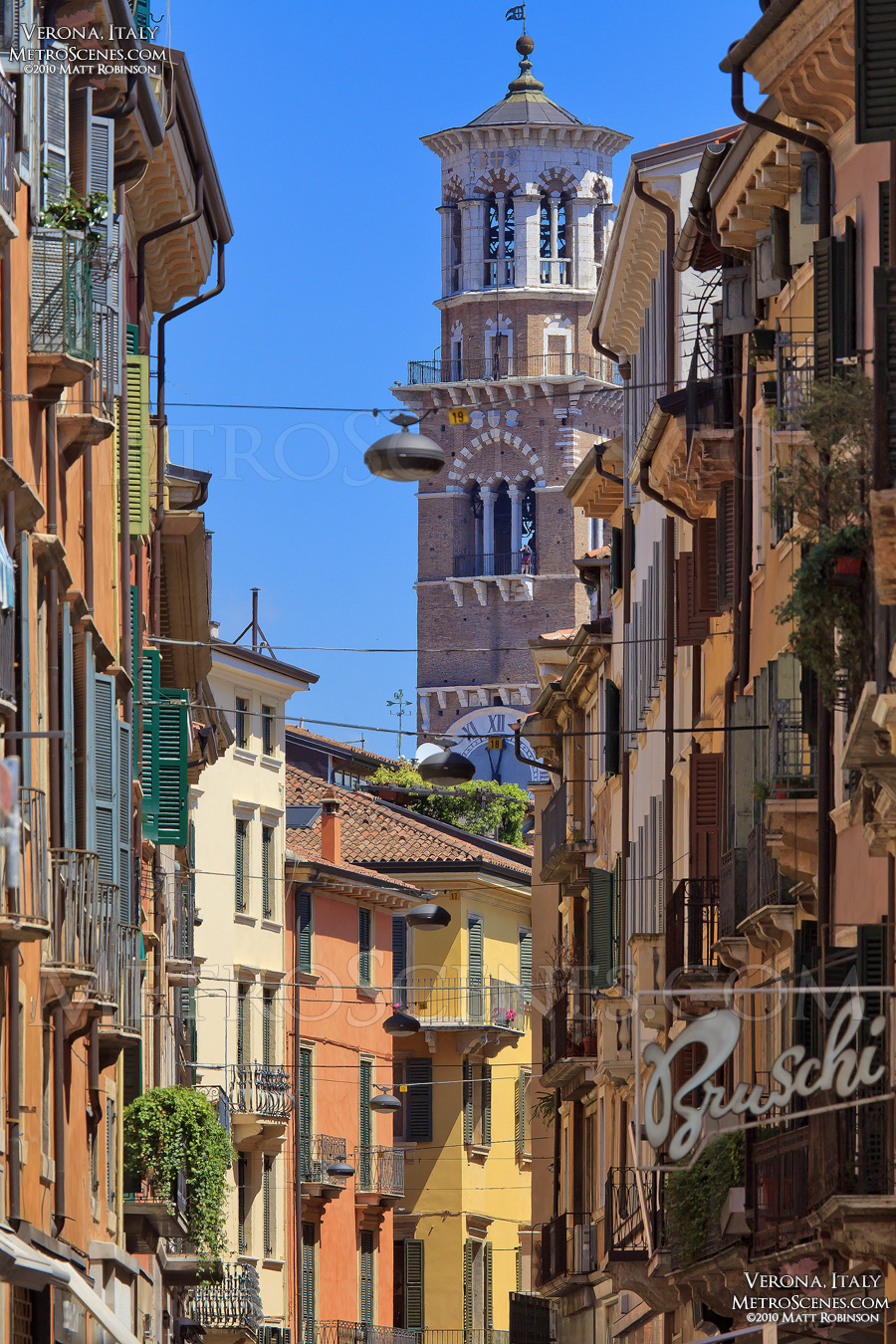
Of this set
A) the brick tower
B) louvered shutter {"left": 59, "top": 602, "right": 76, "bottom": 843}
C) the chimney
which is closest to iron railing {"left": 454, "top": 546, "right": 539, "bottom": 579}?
the brick tower

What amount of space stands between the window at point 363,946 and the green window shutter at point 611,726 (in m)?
18.9

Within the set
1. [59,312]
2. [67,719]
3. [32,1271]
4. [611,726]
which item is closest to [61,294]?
[59,312]

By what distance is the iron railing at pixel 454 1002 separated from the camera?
60.7m

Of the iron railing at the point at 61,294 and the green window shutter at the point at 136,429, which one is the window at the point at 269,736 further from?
the iron railing at the point at 61,294

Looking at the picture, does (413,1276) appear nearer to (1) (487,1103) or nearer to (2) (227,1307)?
(1) (487,1103)

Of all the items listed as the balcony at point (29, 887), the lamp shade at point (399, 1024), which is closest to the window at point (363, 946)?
the lamp shade at point (399, 1024)

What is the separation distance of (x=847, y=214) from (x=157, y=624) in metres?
13.8

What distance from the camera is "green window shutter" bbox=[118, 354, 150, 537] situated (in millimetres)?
24359

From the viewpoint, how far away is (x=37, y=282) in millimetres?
17391

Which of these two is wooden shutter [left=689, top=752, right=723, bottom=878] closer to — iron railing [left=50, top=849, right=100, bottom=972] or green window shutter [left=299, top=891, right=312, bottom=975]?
iron railing [left=50, top=849, right=100, bottom=972]

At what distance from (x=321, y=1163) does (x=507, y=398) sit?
5664cm

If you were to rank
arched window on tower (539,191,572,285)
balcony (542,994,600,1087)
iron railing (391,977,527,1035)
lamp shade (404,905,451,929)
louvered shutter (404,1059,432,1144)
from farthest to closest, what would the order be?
arched window on tower (539,191,572,285) < iron railing (391,977,527,1035) < louvered shutter (404,1059,432,1144) < lamp shade (404,905,451,929) < balcony (542,994,600,1087)

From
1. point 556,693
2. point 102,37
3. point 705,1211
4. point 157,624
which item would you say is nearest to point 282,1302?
point 556,693

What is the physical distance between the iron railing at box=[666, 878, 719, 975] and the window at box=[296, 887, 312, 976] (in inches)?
1051
